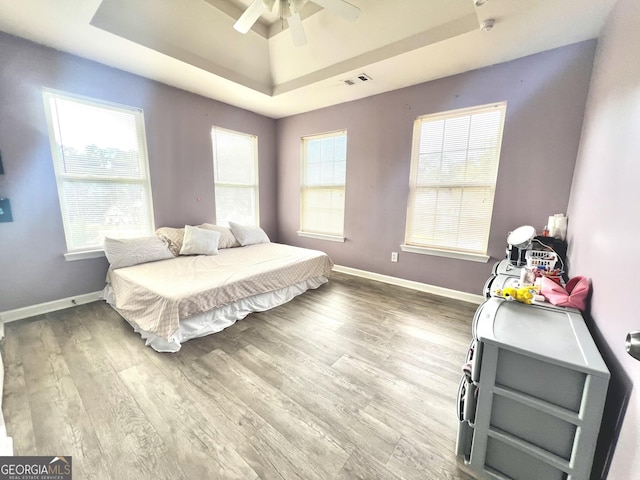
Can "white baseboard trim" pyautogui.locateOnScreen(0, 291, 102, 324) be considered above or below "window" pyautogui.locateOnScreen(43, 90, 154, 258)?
below

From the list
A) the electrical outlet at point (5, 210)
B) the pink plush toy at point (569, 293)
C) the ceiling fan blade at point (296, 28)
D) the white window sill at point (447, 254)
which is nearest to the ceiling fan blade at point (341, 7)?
the ceiling fan blade at point (296, 28)

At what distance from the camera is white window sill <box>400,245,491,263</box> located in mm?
2859

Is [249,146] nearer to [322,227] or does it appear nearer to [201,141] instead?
[201,141]

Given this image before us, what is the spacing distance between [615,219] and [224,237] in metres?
3.71

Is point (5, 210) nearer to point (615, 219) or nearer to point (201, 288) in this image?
point (201, 288)

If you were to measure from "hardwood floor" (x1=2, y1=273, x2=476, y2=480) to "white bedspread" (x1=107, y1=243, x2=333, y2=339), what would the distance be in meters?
0.27

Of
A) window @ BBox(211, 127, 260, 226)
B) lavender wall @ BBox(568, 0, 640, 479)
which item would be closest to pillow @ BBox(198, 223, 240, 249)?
window @ BBox(211, 127, 260, 226)

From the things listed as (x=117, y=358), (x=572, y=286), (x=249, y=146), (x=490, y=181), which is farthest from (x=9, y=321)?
(x=490, y=181)

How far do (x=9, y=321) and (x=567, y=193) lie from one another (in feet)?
17.7

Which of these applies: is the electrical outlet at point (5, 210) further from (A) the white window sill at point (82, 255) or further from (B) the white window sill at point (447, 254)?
(B) the white window sill at point (447, 254)

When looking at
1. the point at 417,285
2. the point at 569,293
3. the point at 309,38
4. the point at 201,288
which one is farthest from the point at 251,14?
the point at 417,285

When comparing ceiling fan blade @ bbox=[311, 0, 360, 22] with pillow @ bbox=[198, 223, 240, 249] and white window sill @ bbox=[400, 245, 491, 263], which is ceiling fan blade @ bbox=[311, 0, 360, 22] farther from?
pillow @ bbox=[198, 223, 240, 249]

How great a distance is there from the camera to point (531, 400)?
98 cm

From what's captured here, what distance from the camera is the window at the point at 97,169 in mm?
2551
